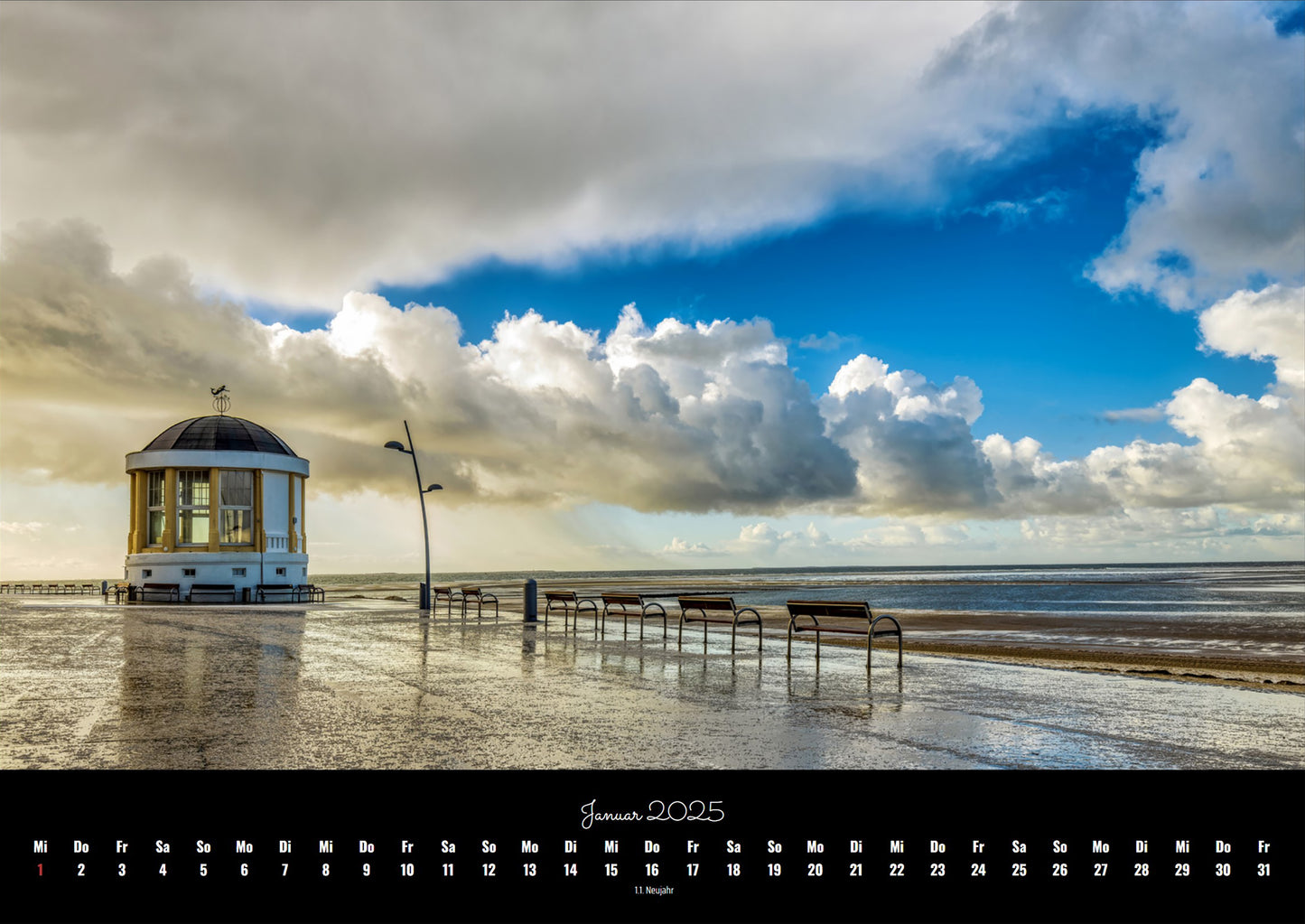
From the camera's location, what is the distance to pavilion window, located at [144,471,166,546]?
139 ft

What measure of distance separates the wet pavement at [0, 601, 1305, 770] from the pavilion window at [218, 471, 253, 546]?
28522 millimetres

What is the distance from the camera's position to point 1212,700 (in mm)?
9086

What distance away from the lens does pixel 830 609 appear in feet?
44.5

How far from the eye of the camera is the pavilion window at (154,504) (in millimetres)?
42219
